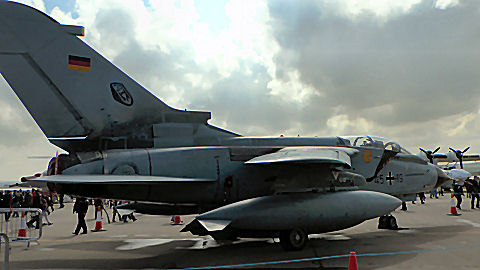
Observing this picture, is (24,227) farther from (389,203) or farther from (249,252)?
(389,203)

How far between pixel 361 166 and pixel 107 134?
7038mm

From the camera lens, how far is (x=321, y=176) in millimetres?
9148

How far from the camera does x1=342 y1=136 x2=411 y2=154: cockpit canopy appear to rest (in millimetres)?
10922

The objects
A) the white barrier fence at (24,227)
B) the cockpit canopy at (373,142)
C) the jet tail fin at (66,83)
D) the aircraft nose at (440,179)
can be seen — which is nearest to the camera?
the jet tail fin at (66,83)

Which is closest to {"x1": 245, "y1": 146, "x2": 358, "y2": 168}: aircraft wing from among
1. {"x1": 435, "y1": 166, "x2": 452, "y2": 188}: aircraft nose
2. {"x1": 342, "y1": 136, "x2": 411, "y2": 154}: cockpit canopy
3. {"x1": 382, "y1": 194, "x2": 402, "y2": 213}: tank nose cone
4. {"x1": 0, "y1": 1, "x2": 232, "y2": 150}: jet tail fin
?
{"x1": 382, "y1": 194, "x2": 402, "y2": 213}: tank nose cone

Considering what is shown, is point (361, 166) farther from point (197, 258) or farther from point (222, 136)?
point (197, 258)

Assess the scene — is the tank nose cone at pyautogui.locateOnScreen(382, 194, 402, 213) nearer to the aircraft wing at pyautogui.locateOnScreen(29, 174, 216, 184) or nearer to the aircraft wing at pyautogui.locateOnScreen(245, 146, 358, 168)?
the aircraft wing at pyautogui.locateOnScreen(245, 146, 358, 168)

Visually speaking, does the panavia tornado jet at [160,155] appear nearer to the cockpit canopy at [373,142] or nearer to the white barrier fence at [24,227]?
the cockpit canopy at [373,142]

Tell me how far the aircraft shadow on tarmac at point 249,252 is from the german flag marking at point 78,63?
4.70 m

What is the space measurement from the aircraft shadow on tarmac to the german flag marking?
4.70 metres

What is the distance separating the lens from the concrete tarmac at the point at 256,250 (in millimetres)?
7570

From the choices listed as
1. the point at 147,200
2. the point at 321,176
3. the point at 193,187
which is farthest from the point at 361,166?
the point at 147,200

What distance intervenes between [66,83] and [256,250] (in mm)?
6402

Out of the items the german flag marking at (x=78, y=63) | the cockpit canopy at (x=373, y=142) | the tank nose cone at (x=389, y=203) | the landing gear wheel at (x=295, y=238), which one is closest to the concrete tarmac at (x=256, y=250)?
the landing gear wheel at (x=295, y=238)
